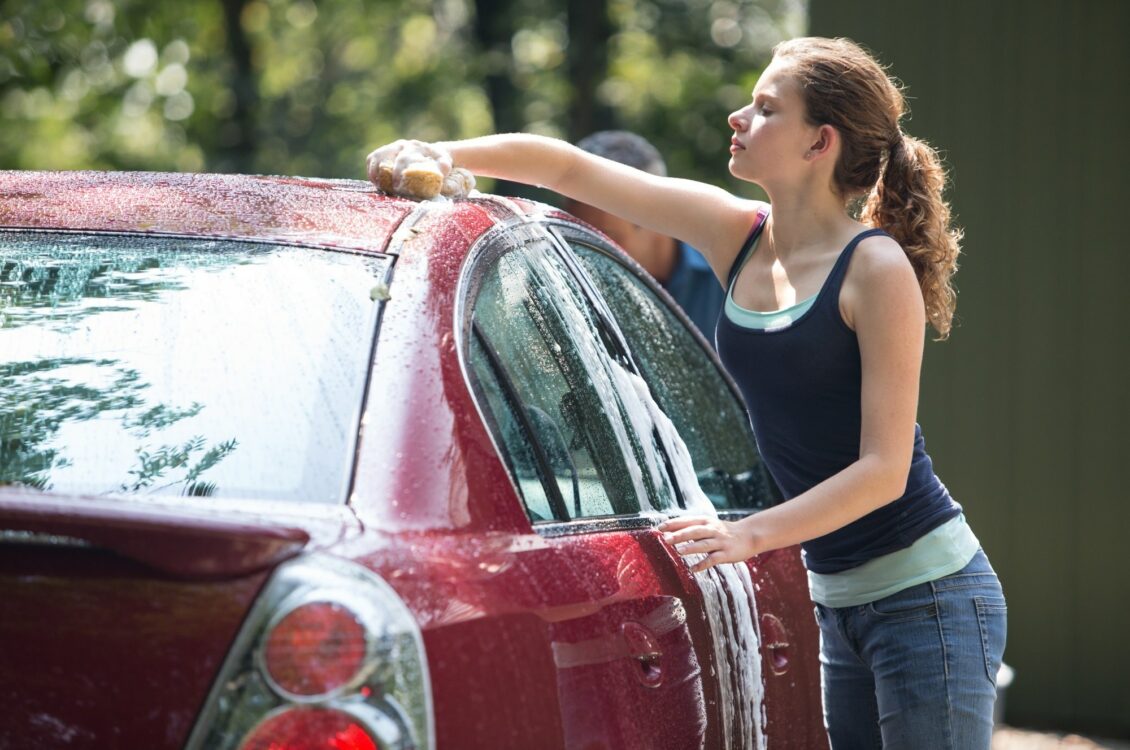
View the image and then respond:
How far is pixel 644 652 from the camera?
218cm

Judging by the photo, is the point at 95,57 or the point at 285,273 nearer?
the point at 285,273

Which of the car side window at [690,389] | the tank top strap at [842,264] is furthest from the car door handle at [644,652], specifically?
the car side window at [690,389]

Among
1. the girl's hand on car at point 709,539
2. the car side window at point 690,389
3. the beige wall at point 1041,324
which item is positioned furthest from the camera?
the beige wall at point 1041,324

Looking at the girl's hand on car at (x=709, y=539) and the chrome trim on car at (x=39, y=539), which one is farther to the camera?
the girl's hand on car at (x=709, y=539)

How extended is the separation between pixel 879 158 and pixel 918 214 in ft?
0.49

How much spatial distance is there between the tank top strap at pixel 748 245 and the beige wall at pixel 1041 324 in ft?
13.1

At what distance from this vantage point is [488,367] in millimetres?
2221

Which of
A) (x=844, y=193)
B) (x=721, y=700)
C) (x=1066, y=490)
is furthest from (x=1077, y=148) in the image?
(x=721, y=700)

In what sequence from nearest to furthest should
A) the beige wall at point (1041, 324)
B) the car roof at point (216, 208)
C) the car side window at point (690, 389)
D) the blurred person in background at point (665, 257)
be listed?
the car roof at point (216, 208) < the car side window at point (690, 389) < the blurred person in background at point (665, 257) < the beige wall at point (1041, 324)

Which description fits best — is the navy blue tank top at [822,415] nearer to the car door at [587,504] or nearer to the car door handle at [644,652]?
the car door at [587,504]

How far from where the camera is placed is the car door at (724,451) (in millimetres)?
2961

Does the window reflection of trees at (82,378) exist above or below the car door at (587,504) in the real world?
above

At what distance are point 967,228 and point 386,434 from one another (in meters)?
5.46

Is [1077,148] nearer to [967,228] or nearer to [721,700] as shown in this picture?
[967,228]
